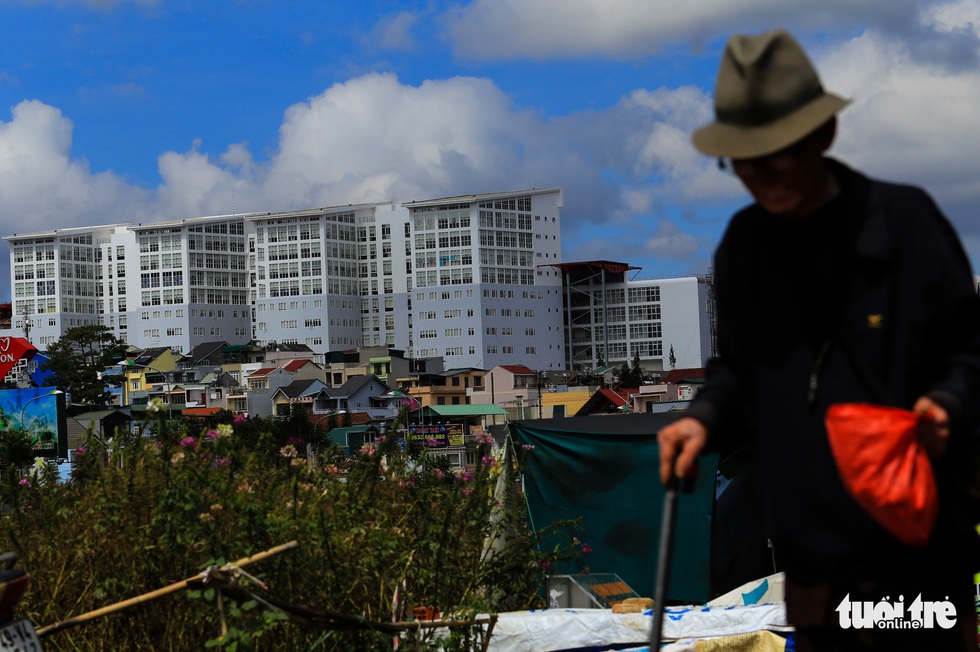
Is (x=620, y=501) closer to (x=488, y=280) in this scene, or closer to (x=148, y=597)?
(x=148, y=597)

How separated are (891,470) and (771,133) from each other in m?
0.56

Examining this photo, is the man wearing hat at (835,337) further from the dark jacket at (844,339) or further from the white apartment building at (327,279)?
the white apartment building at (327,279)

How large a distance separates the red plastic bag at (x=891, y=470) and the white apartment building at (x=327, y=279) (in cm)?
12912

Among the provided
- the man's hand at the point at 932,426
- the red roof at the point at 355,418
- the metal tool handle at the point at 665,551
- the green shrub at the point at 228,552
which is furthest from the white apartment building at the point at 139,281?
the man's hand at the point at 932,426

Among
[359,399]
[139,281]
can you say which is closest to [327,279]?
[139,281]

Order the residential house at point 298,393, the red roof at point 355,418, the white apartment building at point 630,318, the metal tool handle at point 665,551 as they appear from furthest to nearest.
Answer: the white apartment building at point 630,318, the residential house at point 298,393, the red roof at point 355,418, the metal tool handle at point 665,551

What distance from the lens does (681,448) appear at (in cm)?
218

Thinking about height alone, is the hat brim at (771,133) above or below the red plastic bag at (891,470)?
above

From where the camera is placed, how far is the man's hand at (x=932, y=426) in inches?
74.7

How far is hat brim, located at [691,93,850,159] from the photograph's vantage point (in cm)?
198

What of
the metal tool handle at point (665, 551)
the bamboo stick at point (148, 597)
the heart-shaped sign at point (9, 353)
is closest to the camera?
the metal tool handle at point (665, 551)

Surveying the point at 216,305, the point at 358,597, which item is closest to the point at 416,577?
the point at 358,597

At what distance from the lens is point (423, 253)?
142125 millimetres

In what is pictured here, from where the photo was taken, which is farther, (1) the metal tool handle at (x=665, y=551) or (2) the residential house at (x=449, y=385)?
(2) the residential house at (x=449, y=385)
